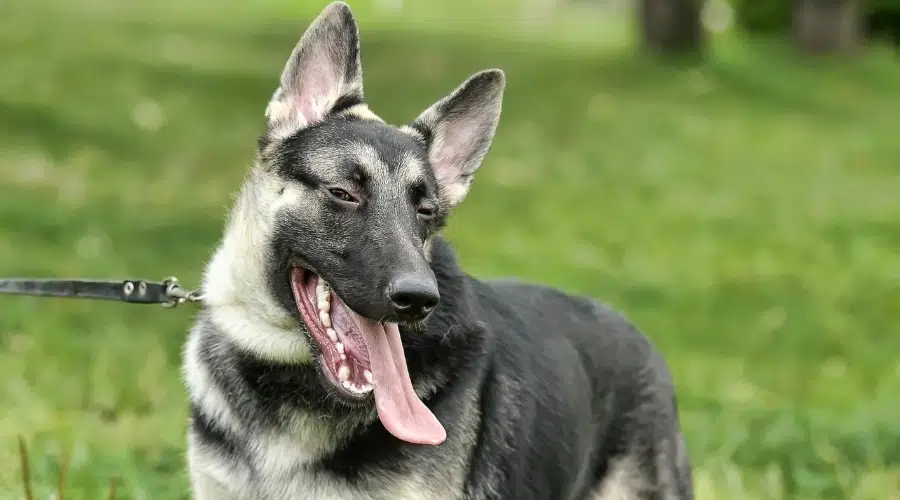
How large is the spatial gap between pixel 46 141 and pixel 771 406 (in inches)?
316

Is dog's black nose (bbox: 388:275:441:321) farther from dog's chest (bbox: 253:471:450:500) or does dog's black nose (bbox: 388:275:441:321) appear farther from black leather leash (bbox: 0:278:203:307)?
black leather leash (bbox: 0:278:203:307)

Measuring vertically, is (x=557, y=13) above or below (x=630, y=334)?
below

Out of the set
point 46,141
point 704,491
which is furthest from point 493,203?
point 704,491

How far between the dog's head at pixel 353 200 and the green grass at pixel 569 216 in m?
1.74

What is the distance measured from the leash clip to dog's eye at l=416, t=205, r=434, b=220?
2.75 feet

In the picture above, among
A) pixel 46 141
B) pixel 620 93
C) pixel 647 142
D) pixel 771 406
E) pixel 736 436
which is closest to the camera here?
pixel 736 436

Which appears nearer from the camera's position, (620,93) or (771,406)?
(771,406)

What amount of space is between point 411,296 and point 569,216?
28.9 feet

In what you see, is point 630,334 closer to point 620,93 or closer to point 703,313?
point 703,313

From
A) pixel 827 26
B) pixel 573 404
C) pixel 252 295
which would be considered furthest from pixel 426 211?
pixel 827 26

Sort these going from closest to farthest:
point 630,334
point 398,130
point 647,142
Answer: point 398,130 < point 630,334 < point 647,142

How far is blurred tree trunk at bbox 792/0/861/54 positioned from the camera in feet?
73.0

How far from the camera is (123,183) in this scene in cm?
1119

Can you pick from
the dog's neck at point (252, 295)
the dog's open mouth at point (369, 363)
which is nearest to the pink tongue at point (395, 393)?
the dog's open mouth at point (369, 363)
